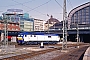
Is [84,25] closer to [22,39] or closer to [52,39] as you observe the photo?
[52,39]

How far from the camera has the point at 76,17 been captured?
13188 cm

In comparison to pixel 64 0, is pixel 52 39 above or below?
below

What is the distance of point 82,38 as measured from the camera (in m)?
136

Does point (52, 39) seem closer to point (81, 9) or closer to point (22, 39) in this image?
point (22, 39)

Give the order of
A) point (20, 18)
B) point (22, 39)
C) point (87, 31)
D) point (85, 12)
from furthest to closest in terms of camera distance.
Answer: point (20, 18)
point (85, 12)
point (87, 31)
point (22, 39)

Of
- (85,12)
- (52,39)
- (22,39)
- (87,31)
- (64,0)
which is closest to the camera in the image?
(64,0)

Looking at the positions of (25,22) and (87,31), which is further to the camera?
(25,22)

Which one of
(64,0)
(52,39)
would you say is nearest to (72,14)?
(52,39)

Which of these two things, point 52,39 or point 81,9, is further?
point 81,9

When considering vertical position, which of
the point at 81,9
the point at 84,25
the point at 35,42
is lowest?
the point at 35,42

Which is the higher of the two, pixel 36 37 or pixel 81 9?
pixel 81 9

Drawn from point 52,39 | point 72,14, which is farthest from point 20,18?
point 52,39

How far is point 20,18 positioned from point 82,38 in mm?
66064

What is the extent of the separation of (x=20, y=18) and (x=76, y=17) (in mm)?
64286
